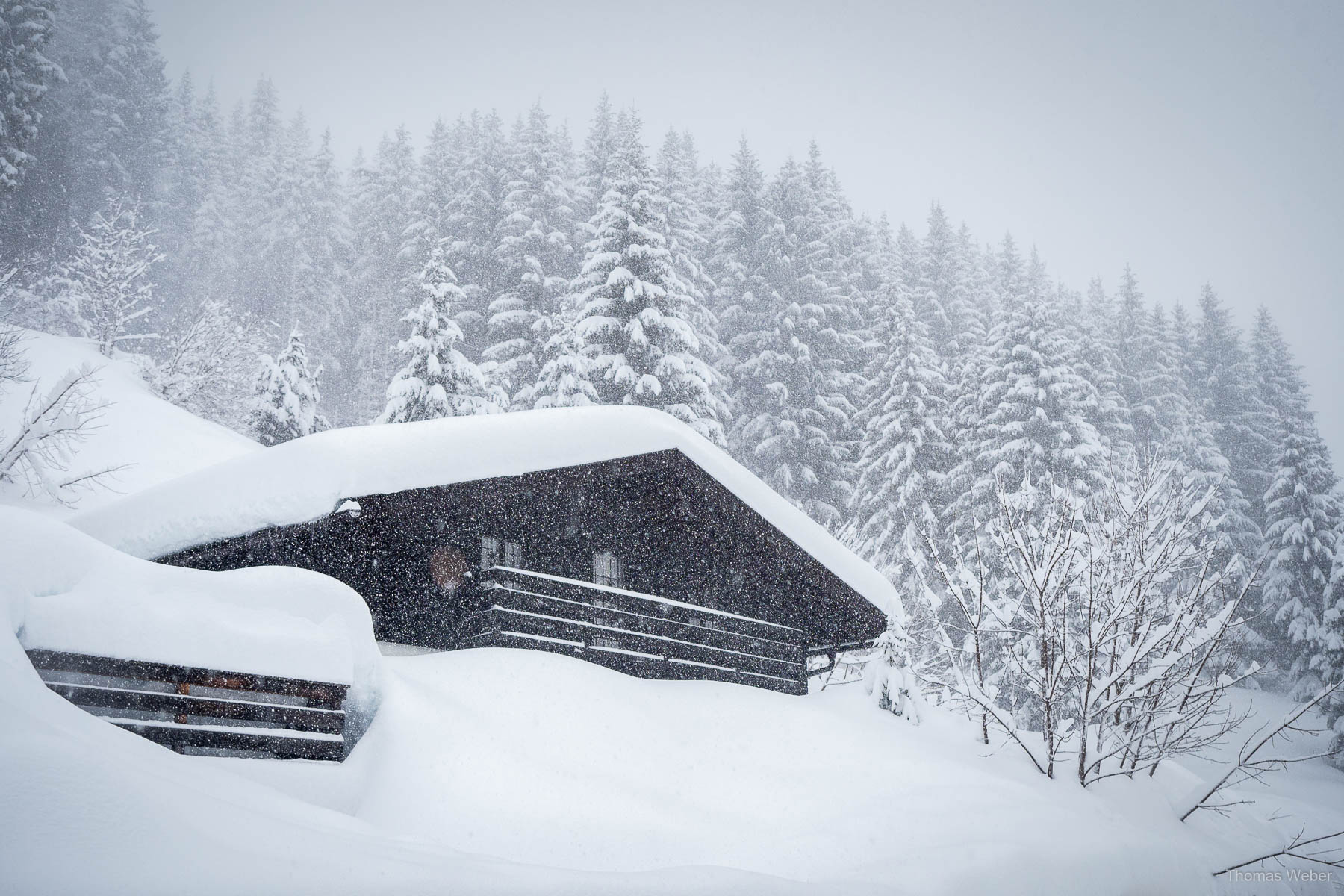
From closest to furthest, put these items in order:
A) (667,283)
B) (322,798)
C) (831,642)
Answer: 1. (322,798)
2. (831,642)
3. (667,283)

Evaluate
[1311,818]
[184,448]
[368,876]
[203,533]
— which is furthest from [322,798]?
[1311,818]

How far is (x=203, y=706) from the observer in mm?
5105

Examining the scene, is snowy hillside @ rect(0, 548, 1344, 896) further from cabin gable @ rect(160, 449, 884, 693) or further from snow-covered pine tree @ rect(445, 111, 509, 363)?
snow-covered pine tree @ rect(445, 111, 509, 363)

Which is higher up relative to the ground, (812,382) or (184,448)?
(812,382)

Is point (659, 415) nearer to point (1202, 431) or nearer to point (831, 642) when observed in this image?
point (831, 642)

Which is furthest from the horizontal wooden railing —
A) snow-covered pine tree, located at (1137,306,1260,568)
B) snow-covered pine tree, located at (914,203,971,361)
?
snow-covered pine tree, located at (914,203,971,361)

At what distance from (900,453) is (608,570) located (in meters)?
16.0

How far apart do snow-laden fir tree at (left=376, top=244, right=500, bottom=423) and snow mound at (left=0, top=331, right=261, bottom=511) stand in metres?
4.03

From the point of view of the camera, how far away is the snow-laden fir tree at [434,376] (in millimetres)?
20578

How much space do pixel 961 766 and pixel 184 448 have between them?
17164 millimetres

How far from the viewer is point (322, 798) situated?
520cm

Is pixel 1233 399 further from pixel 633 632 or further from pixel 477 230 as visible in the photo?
pixel 633 632

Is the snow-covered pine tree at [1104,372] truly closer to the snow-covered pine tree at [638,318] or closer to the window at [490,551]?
the snow-covered pine tree at [638,318]

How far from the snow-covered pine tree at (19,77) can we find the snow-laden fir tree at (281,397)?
43.5 ft
